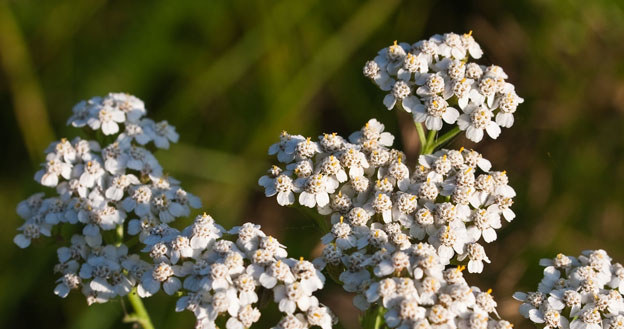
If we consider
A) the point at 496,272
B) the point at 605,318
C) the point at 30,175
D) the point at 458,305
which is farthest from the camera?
the point at 30,175

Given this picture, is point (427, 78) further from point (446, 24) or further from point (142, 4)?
point (142, 4)

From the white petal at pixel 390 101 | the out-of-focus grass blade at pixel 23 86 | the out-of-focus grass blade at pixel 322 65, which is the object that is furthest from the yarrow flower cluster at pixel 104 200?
the out-of-focus grass blade at pixel 23 86

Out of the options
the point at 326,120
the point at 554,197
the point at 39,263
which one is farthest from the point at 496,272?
the point at 39,263

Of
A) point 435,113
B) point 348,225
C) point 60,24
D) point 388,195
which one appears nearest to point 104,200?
point 348,225

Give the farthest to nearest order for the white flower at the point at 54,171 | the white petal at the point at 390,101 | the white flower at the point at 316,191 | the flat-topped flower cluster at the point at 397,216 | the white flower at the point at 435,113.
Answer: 1. the white flower at the point at 54,171
2. the white petal at the point at 390,101
3. the white flower at the point at 435,113
4. the white flower at the point at 316,191
5. the flat-topped flower cluster at the point at 397,216

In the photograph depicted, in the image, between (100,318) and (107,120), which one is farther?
(100,318)

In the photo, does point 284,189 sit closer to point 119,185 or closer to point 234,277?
point 234,277

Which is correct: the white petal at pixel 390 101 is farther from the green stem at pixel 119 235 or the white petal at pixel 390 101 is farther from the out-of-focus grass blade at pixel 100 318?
the out-of-focus grass blade at pixel 100 318
